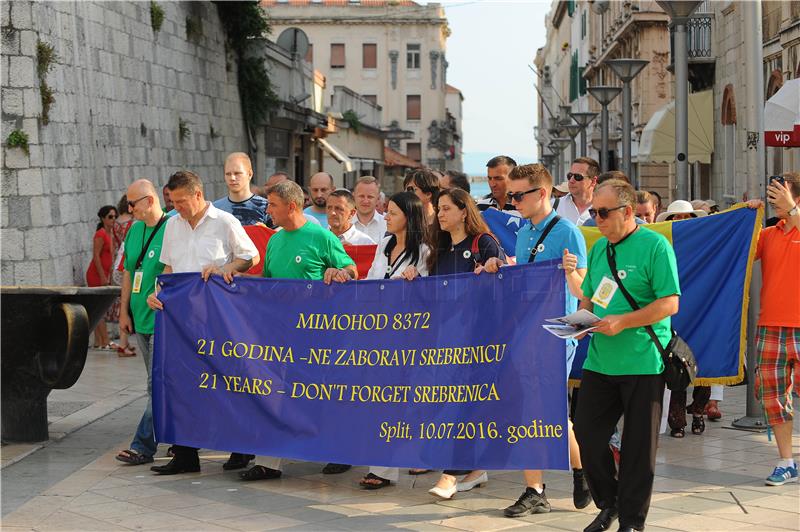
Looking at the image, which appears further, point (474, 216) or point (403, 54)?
point (403, 54)

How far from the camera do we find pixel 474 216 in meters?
7.69

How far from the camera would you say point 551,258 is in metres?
7.29

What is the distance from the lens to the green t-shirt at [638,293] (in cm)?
636

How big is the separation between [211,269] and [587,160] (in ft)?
9.94

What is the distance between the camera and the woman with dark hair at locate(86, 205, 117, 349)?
15.8m

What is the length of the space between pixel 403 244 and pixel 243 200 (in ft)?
8.37

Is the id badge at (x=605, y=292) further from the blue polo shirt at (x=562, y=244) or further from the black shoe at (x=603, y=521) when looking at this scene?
the black shoe at (x=603, y=521)

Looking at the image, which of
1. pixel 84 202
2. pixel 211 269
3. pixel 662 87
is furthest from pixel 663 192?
pixel 211 269

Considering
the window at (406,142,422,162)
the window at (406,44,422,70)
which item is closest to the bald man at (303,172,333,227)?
the window at (406,44,422,70)

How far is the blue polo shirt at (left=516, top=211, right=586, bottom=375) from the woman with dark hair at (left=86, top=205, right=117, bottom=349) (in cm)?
927

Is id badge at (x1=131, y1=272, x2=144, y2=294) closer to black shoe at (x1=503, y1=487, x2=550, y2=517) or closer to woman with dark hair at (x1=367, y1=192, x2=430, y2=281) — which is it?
woman with dark hair at (x1=367, y1=192, x2=430, y2=281)

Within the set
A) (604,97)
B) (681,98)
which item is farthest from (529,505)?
(604,97)

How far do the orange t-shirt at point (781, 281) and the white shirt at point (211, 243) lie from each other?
344 centimetres

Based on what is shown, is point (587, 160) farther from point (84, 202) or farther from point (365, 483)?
point (84, 202)
